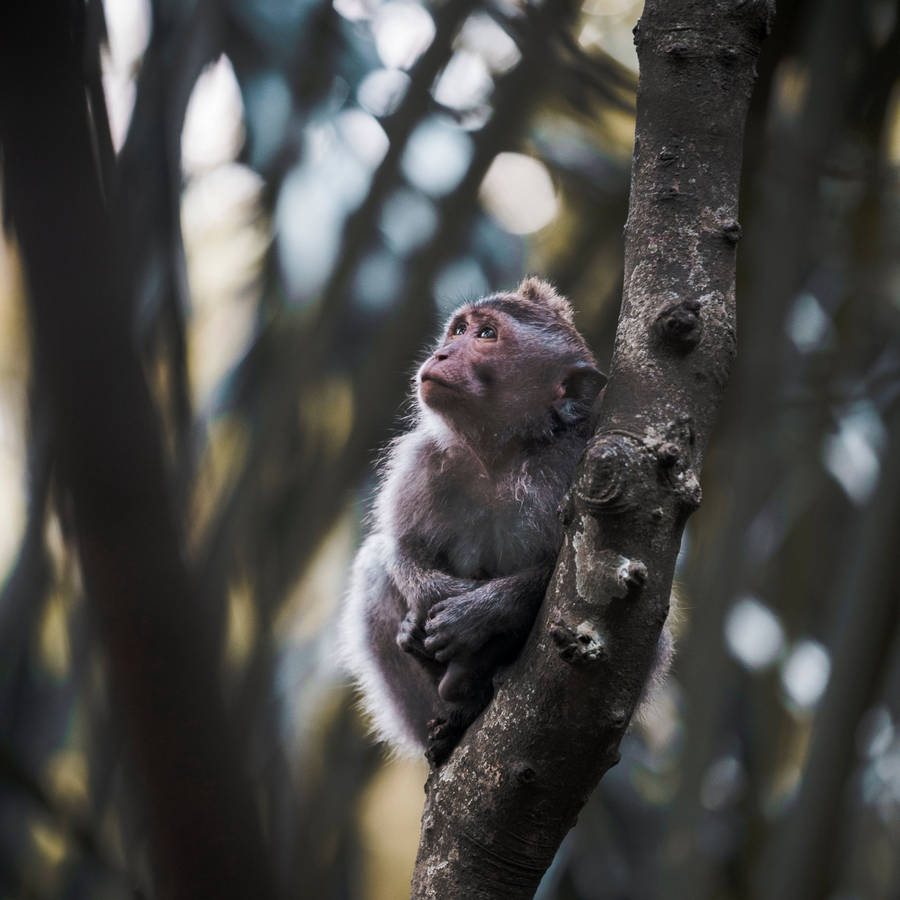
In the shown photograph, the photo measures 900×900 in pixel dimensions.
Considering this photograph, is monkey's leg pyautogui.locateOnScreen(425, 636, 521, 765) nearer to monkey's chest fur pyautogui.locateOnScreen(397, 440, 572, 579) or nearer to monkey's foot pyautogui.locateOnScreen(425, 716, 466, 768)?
monkey's foot pyautogui.locateOnScreen(425, 716, 466, 768)

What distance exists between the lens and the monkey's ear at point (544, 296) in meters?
4.54

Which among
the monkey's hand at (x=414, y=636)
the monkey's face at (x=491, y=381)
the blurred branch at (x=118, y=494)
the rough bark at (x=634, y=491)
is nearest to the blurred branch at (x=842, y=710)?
the monkey's face at (x=491, y=381)

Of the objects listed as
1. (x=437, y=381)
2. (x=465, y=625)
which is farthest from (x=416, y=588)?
(x=437, y=381)

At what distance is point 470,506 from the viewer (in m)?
3.89

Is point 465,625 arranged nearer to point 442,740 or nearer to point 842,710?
point 442,740

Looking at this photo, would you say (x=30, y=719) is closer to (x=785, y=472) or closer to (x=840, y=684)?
(x=840, y=684)

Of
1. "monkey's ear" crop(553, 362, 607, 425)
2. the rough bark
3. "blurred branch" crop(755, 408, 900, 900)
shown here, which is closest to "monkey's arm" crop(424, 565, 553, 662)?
the rough bark

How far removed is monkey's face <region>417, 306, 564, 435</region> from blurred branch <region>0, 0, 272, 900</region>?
2606mm

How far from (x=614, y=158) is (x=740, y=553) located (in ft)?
8.74

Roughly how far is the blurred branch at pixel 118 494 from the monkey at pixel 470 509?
1.90m

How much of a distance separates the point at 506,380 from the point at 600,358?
178 centimetres

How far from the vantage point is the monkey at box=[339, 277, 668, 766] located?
10.7 feet

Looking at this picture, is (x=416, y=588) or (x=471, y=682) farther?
(x=416, y=588)

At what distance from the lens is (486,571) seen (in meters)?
3.76
